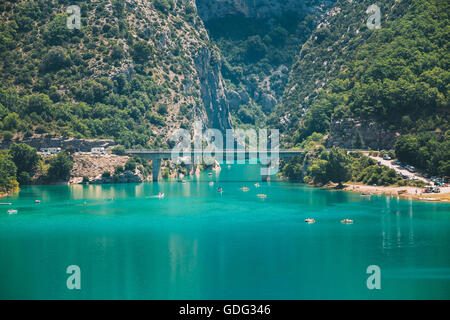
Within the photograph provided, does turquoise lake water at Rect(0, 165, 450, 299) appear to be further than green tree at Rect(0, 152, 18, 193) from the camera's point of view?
No

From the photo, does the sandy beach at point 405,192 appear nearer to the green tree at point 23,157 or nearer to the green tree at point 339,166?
the green tree at point 339,166

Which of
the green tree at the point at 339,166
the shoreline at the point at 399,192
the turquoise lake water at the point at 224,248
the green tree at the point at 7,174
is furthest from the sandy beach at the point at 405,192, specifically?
the green tree at the point at 7,174

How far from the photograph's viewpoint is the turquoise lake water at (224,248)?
8006 cm

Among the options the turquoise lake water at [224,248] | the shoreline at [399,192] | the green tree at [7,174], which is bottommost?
the turquoise lake water at [224,248]

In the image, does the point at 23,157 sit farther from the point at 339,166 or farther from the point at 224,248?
the point at 224,248

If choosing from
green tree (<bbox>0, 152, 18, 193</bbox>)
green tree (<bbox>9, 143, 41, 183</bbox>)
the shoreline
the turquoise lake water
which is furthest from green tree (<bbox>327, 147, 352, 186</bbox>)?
green tree (<bbox>0, 152, 18, 193</bbox>)

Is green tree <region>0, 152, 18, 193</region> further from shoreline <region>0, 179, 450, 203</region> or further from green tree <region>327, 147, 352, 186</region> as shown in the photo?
green tree <region>327, 147, 352, 186</region>

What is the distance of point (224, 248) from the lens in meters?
103

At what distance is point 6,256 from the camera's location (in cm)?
9644

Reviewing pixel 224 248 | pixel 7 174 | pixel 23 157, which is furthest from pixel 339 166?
pixel 23 157

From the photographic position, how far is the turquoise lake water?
80062mm

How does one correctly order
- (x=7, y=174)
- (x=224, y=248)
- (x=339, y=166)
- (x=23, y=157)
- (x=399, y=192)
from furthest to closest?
(x=23, y=157) → (x=339, y=166) → (x=7, y=174) → (x=399, y=192) → (x=224, y=248)

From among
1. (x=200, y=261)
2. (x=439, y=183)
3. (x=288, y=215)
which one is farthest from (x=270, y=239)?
(x=439, y=183)

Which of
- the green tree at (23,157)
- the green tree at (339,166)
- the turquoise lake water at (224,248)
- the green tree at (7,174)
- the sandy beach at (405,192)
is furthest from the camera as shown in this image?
the green tree at (23,157)
